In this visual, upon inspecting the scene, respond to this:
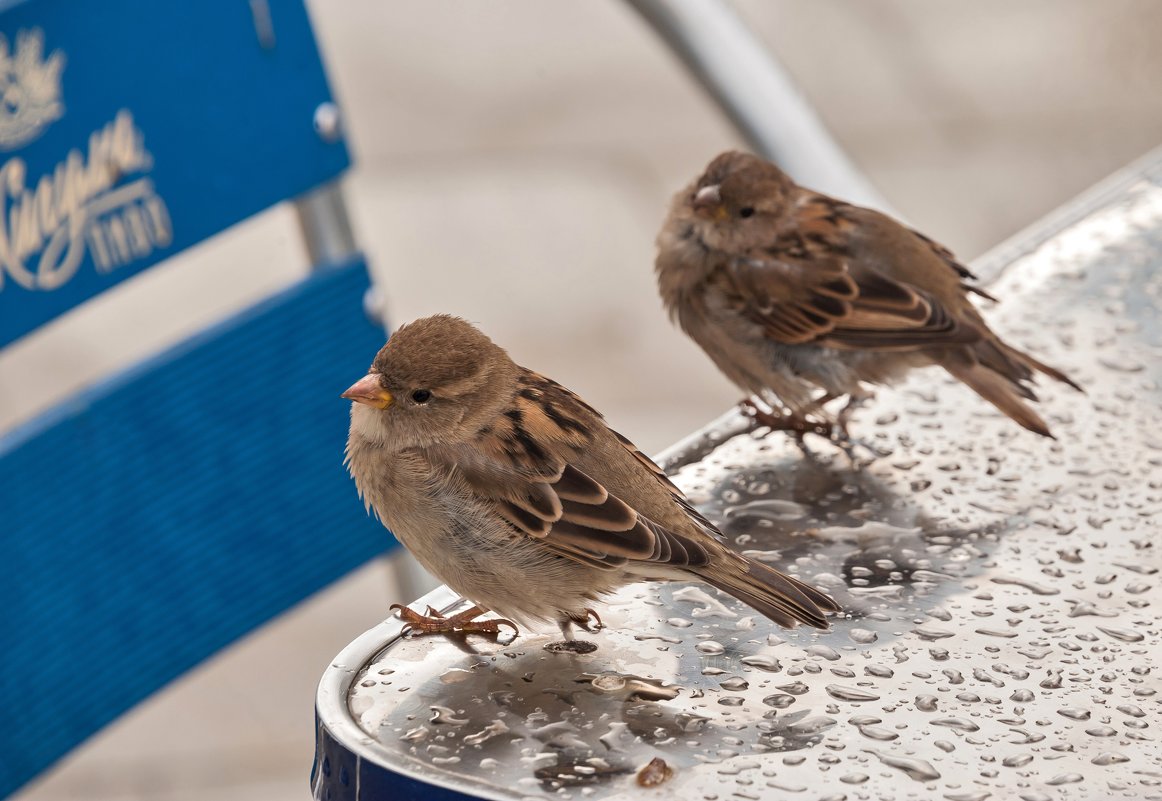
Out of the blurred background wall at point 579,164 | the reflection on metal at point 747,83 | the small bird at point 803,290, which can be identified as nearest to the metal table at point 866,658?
the small bird at point 803,290

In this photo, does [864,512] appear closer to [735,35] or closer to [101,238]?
[735,35]

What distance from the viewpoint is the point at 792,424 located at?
193cm

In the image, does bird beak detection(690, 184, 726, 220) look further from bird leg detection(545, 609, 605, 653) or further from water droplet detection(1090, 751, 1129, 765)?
water droplet detection(1090, 751, 1129, 765)

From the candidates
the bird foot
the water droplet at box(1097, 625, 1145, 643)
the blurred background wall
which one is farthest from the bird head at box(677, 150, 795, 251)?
the blurred background wall

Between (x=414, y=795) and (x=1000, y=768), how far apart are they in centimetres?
46

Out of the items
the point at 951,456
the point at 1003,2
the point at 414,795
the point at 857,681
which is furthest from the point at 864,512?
the point at 1003,2

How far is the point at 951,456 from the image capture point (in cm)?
183

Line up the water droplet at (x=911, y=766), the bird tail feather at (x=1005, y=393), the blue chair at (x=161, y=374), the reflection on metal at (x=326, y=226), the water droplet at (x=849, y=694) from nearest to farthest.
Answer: the water droplet at (x=911, y=766)
the water droplet at (x=849, y=694)
the bird tail feather at (x=1005, y=393)
the blue chair at (x=161, y=374)
the reflection on metal at (x=326, y=226)

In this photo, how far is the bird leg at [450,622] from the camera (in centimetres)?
145

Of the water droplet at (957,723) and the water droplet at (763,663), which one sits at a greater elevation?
the water droplet at (763,663)

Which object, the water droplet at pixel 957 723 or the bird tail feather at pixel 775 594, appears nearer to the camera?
the water droplet at pixel 957 723

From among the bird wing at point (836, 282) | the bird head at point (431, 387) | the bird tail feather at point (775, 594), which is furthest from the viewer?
the bird wing at point (836, 282)

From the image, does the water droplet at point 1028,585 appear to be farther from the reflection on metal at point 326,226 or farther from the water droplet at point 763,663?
the reflection on metal at point 326,226

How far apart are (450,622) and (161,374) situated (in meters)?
0.88
